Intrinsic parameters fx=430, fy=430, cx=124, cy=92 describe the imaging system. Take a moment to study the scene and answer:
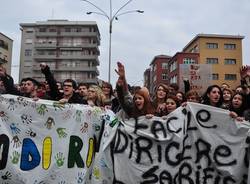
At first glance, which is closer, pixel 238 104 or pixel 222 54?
pixel 238 104

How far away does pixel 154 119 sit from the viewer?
5.90m

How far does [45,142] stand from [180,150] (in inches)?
71.3

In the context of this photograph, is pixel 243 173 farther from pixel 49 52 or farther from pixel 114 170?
pixel 49 52

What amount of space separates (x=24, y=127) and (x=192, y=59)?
231 feet

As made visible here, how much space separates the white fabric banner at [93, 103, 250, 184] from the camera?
566 cm

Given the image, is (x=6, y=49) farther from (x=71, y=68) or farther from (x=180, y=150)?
(x=180, y=150)

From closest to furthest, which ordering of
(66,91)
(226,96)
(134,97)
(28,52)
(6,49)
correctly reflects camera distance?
1. (134,97)
2. (66,91)
3. (226,96)
4. (6,49)
5. (28,52)

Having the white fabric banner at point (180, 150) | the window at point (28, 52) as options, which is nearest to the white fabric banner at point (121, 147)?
the white fabric banner at point (180, 150)

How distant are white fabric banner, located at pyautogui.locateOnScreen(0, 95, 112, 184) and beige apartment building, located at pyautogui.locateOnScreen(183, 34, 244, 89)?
70.6 meters

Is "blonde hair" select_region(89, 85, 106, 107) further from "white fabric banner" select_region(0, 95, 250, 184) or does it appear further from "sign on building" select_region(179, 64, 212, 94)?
"sign on building" select_region(179, 64, 212, 94)

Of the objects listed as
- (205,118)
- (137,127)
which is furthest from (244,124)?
(137,127)

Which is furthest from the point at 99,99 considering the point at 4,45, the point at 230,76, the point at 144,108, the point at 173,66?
the point at 173,66

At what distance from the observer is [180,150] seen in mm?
5754

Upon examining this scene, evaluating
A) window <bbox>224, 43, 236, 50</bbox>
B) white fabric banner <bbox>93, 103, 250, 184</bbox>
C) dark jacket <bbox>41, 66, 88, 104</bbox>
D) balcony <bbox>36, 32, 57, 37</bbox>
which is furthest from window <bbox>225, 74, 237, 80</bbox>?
white fabric banner <bbox>93, 103, 250, 184</bbox>
